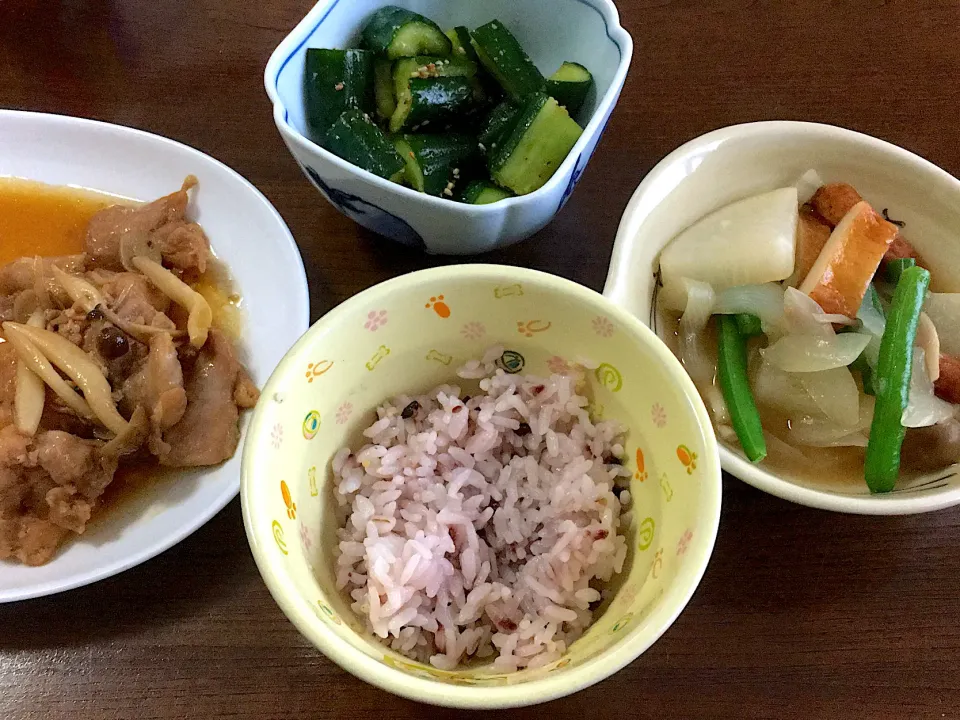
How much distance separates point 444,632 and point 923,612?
79 cm

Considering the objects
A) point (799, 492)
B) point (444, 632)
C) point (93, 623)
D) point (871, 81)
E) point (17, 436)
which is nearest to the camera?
point (444, 632)

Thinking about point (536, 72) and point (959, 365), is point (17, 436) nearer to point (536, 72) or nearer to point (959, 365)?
point (536, 72)

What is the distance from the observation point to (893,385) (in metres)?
1.00

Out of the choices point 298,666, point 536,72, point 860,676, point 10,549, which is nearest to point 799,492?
point 860,676

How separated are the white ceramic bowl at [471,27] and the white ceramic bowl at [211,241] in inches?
9.6

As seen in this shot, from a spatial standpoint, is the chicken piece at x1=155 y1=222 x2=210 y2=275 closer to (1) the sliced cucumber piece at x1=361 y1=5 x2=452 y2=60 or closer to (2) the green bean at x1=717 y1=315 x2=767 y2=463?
(1) the sliced cucumber piece at x1=361 y1=5 x2=452 y2=60

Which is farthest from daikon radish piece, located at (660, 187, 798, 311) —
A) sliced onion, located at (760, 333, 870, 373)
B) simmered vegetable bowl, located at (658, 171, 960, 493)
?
sliced onion, located at (760, 333, 870, 373)

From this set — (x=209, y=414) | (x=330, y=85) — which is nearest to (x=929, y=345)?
(x=330, y=85)

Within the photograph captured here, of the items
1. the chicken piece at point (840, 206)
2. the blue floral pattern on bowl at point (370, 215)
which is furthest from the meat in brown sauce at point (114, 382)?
the chicken piece at point (840, 206)

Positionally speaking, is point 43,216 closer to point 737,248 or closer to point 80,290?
point 80,290

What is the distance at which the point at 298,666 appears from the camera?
1021 millimetres

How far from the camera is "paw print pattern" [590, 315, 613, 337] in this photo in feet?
2.78

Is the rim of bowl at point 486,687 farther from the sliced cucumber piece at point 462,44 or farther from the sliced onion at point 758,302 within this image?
the sliced cucumber piece at point 462,44

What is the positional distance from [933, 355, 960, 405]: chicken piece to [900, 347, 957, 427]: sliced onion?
15mm
